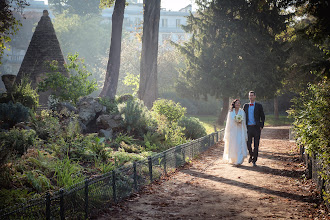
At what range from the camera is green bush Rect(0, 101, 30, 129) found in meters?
14.2

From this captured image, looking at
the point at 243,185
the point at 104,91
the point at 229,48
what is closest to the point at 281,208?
the point at 243,185

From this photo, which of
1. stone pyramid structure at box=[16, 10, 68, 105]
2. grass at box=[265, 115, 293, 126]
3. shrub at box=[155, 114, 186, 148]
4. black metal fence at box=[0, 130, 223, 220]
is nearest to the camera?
black metal fence at box=[0, 130, 223, 220]

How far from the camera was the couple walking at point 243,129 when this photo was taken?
11672mm

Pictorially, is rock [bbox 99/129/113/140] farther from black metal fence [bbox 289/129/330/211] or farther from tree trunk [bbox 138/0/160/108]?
tree trunk [bbox 138/0/160/108]

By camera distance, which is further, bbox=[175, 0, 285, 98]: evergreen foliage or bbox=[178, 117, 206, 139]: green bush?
bbox=[175, 0, 285, 98]: evergreen foliage

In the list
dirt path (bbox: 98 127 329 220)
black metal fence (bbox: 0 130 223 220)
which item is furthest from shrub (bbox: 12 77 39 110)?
dirt path (bbox: 98 127 329 220)

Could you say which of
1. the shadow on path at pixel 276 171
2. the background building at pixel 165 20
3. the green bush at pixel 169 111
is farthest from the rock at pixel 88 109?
the background building at pixel 165 20

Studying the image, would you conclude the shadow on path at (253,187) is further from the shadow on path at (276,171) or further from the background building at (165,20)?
the background building at (165,20)

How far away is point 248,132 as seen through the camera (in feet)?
38.9

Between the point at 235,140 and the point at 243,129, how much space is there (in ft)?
1.46

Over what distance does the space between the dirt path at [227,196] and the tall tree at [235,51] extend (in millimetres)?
15446

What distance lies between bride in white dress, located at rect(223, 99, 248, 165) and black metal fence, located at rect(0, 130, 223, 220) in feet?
6.29

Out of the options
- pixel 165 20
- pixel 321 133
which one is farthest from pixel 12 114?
pixel 165 20

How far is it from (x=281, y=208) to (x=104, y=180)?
3.41 meters
